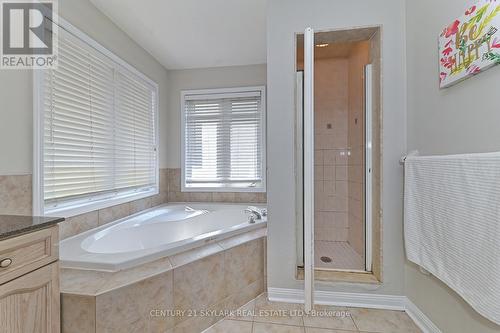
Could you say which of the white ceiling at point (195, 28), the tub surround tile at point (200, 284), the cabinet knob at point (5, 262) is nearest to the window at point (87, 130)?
the white ceiling at point (195, 28)

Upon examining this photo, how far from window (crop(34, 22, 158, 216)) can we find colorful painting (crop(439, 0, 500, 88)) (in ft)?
8.03

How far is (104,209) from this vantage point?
2033 mm

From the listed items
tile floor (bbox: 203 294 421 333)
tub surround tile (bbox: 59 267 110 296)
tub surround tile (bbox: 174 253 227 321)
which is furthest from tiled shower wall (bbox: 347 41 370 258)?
tub surround tile (bbox: 59 267 110 296)

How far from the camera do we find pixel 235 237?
69.5 inches

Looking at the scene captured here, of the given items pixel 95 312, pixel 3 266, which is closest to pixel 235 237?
pixel 95 312

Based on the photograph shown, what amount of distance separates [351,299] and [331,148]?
1.75 meters

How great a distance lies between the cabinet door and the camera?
2.74 feet

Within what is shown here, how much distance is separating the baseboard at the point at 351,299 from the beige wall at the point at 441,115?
0.10 meters

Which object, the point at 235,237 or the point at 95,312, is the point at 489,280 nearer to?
the point at 235,237

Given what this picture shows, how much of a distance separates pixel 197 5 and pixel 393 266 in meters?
2.66

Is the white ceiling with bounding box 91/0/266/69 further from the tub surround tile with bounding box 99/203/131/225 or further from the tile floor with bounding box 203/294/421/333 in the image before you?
the tile floor with bounding box 203/294/421/333

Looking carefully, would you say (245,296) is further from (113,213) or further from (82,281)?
(113,213)

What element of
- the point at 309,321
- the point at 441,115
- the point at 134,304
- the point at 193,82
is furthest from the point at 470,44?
the point at 193,82

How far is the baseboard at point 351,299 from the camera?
5.46 feet
